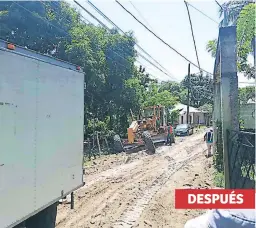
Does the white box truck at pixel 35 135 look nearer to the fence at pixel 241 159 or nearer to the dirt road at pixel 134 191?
the dirt road at pixel 134 191

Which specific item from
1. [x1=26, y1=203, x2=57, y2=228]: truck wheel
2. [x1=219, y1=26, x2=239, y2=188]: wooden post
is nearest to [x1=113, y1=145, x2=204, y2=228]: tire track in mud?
[x1=26, y1=203, x2=57, y2=228]: truck wheel

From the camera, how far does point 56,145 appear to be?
5719mm

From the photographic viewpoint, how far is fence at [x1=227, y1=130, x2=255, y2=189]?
7.95m

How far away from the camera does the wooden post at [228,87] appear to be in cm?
951

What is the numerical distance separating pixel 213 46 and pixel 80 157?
42.4 feet

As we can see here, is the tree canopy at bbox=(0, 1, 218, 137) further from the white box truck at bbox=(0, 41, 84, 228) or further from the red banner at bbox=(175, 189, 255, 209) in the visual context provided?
the white box truck at bbox=(0, 41, 84, 228)

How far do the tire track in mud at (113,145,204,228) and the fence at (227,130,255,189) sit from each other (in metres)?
2.31

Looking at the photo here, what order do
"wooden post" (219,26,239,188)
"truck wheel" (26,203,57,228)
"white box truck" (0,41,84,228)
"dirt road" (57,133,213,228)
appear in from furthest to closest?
"wooden post" (219,26,239,188) < "dirt road" (57,133,213,228) < "truck wheel" (26,203,57,228) < "white box truck" (0,41,84,228)

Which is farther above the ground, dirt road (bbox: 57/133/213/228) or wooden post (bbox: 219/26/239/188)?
wooden post (bbox: 219/26/239/188)

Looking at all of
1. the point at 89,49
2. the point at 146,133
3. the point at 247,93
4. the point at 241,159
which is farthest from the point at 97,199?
the point at 247,93

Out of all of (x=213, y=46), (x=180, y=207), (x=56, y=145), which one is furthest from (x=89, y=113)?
(x=56, y=145)

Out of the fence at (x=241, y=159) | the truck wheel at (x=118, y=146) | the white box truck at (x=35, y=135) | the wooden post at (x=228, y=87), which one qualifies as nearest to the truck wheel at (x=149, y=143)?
the truck wheel at (x=118, y=146)

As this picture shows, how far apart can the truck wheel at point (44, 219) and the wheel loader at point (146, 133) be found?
13500mm

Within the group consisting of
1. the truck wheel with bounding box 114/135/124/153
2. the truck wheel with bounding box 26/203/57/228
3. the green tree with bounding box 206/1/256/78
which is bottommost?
the truck wheel with bounding box 26/203/57/228
